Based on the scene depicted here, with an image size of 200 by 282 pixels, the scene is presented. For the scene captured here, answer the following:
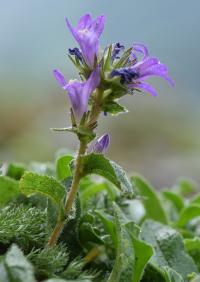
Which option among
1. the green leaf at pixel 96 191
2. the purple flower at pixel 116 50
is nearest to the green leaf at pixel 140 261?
the purple flower at pixel 116 50

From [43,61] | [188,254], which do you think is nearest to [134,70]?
[188,254]

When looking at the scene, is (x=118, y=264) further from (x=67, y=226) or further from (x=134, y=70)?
(x=134, y=70)

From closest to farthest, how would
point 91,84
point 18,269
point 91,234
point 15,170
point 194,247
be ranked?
point 18,269 → point 91,84 → point 91,234 → point 194,247 → point 15,170

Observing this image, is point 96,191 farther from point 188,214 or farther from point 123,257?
point 123,257

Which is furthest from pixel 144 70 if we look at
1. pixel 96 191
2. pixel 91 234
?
pixel 96 191

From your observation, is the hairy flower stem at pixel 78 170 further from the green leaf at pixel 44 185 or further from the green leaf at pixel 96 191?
the green leaf at pixel 96 191

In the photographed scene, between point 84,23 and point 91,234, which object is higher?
point 84,23

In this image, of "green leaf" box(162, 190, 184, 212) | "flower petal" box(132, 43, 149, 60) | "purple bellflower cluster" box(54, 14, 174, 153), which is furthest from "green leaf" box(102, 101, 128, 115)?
"green leaf" box(162, 190, 184, 212)
